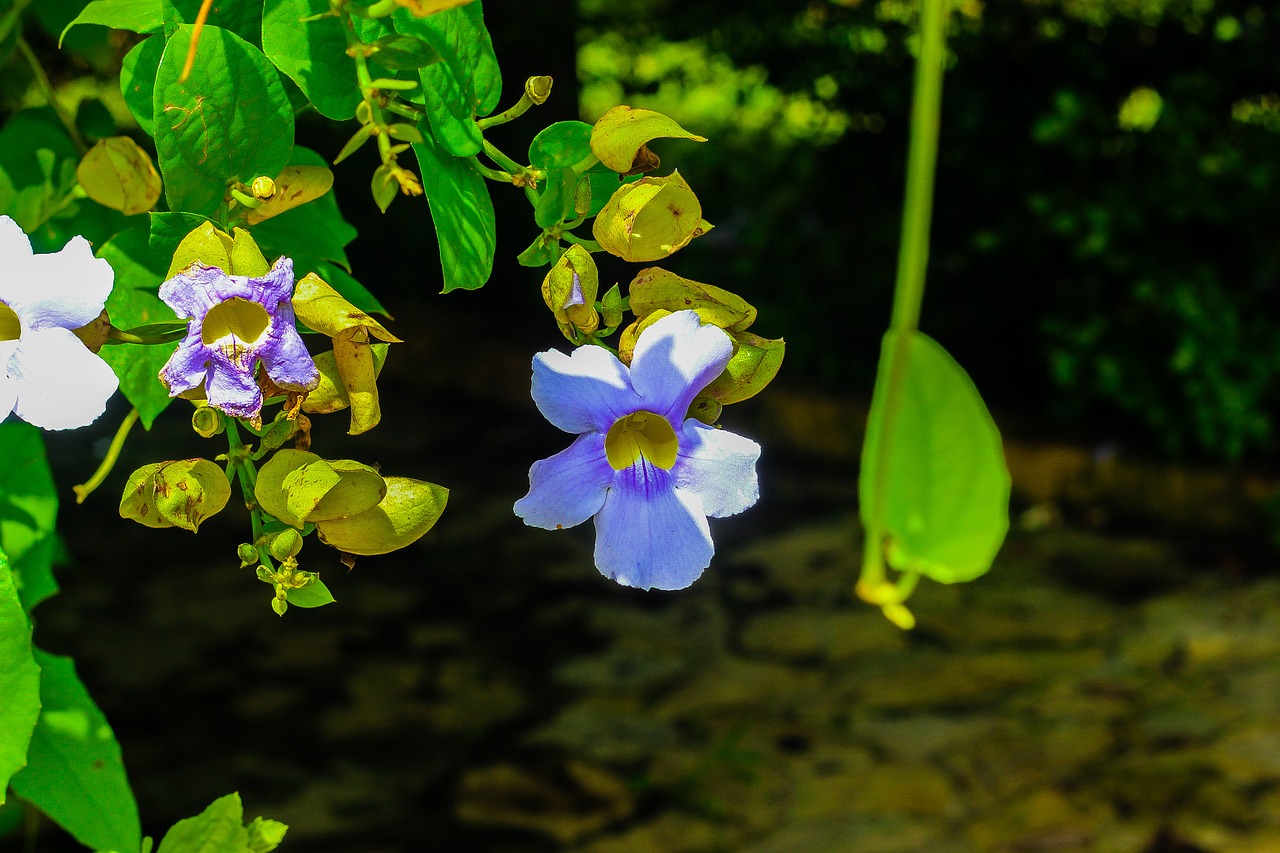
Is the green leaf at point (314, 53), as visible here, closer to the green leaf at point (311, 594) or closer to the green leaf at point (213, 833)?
the green leaf at point (311, 594)

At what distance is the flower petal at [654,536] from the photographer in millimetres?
442

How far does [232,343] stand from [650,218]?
14 cm

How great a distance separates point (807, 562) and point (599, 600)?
1.80 ft

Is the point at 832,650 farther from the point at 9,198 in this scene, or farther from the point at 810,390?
the point at 9,198

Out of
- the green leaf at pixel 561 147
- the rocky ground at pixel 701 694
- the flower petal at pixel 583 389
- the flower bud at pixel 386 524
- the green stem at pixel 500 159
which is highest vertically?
the rocky ground at pixel 701 694

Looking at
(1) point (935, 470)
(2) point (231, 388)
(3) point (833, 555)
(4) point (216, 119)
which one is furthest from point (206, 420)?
(3) point (833, 555)

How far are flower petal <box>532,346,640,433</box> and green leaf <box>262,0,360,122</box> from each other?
122mm

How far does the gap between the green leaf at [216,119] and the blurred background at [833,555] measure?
1105mm

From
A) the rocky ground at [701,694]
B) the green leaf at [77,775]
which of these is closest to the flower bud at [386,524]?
the green leaf at [77,775]

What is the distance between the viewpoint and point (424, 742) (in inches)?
101

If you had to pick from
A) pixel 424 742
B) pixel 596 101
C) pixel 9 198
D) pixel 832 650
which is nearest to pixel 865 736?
pixel 832 650

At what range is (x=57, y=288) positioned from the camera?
1.32ft

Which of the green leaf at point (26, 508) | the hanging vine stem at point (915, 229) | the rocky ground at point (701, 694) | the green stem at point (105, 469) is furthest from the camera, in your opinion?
the rocky ground at point (701, 694)

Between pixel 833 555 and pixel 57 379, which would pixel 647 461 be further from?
pixel 833 555
